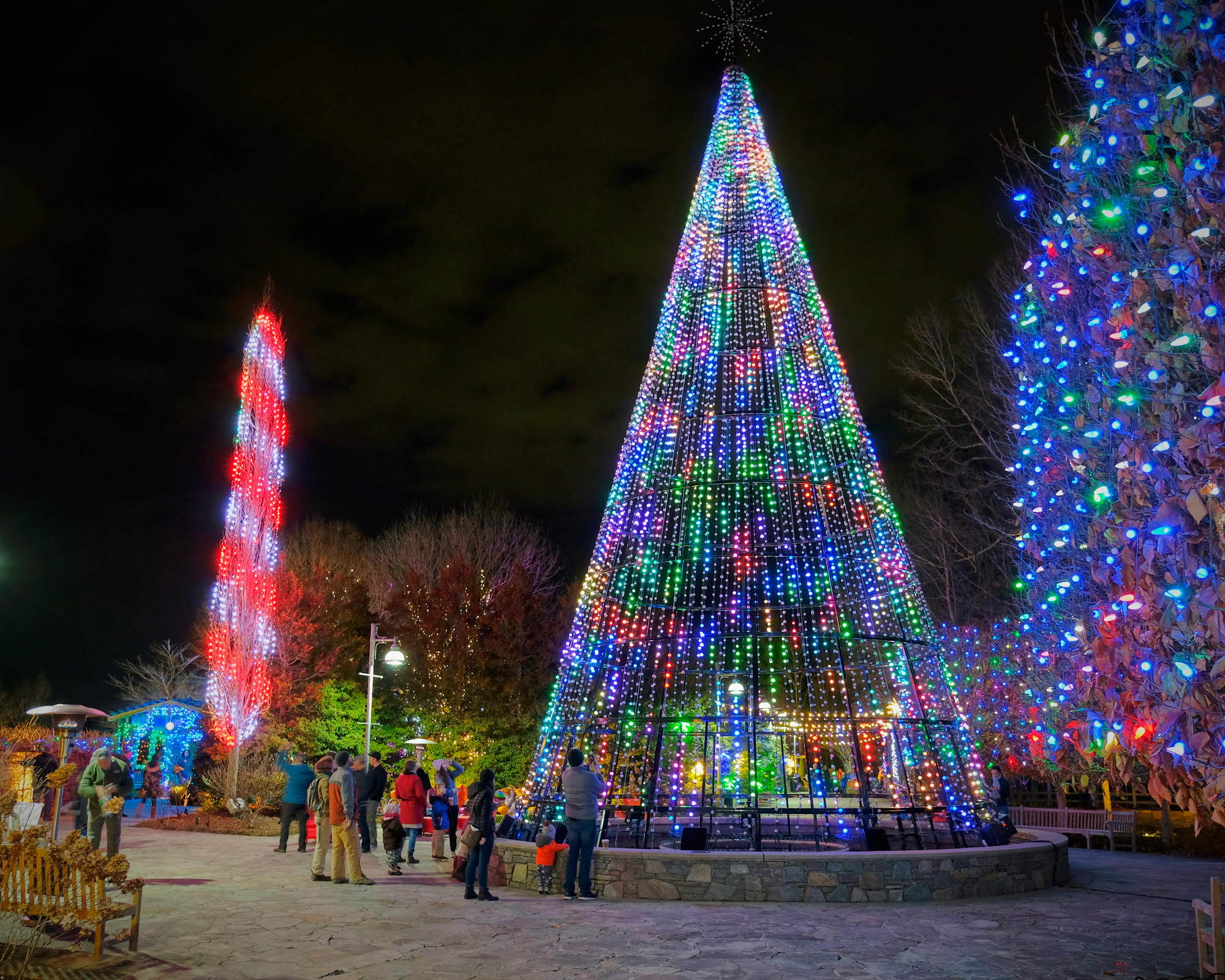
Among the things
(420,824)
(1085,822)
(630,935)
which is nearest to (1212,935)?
(630,935)

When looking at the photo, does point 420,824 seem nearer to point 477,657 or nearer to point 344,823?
point 344,823

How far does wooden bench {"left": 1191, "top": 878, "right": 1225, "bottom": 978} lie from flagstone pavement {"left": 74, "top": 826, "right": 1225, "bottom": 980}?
89 cm

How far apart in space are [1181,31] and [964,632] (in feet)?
48.7

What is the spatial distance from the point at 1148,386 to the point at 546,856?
647 centimetres

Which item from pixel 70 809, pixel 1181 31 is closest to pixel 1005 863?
pixel 1181 31

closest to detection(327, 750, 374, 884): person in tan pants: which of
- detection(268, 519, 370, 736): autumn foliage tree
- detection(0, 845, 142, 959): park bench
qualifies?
detection(0, 845, 142, 959): park bench

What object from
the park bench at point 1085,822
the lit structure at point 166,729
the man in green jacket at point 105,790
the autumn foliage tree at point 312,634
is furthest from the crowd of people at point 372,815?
the lit structure at point 166,729

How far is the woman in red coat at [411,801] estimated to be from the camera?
11562mm

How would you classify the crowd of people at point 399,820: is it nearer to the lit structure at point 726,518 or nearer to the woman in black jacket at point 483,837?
the woman in black jacket at point 483,837

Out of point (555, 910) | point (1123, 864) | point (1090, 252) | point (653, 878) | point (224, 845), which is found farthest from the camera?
point (224, 845)

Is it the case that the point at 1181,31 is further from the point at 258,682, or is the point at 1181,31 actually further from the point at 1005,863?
the point at 258,682

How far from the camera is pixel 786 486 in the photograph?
11102mm

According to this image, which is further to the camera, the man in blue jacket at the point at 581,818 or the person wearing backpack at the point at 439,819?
the person wearing backpack at the point at 439,819

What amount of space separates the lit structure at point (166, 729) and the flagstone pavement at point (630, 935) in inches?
986
